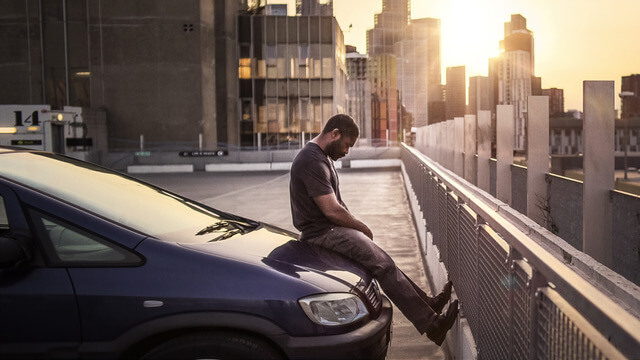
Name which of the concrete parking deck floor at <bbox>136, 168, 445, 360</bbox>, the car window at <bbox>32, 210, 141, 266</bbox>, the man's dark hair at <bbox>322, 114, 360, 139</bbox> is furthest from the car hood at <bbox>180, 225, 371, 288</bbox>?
the concrete parking deck floor at <bbox>136, 168, 445, 360</bbox>

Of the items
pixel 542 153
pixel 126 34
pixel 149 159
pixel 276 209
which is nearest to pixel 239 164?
pixel 149 159

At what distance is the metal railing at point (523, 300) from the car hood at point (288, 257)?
0.75 metres

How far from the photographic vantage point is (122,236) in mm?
3301

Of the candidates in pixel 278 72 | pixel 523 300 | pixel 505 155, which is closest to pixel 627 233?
pixel 523 300

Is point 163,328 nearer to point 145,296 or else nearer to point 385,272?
point 145,296

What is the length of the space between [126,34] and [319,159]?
4528 centimetres

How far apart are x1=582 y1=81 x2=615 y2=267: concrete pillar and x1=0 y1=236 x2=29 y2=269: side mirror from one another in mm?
3708

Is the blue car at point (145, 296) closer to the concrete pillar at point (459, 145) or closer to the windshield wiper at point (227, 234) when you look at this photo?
the windshield wiper at point (227, 234)

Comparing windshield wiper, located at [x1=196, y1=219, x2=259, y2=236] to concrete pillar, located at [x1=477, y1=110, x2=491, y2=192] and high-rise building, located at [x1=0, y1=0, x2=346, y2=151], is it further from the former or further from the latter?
high-rise building, located at [x1=0, y1=0, x2=346, y2=151]

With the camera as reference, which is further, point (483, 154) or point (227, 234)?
point (483, 154)

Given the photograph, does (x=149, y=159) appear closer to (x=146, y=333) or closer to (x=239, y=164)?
(x=239, y=164)

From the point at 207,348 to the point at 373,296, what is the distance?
1161 mm

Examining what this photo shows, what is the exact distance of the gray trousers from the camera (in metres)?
4.88

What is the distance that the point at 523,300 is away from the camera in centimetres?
279
